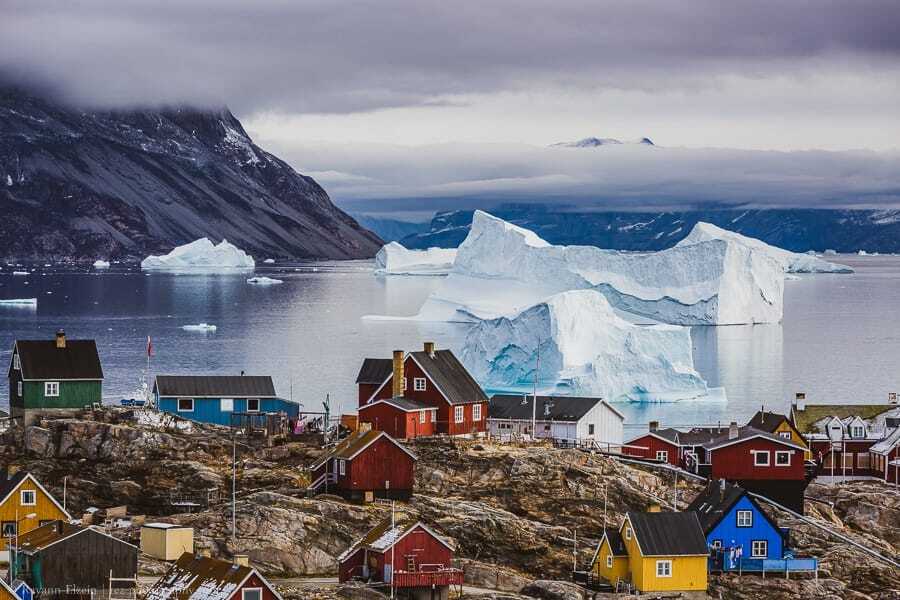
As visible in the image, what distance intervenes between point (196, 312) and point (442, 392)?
112 meters

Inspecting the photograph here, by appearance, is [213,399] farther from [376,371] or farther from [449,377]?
[449,377]

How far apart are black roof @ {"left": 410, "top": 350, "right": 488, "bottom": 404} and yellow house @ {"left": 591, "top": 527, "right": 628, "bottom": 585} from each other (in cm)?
1286

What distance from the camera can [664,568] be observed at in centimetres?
3769

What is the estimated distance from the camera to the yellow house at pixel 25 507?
38375 millimetres

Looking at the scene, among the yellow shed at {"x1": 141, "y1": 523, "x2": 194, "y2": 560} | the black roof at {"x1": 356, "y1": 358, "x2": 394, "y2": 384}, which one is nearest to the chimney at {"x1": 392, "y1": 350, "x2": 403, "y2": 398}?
the black roof at {"x1": 356, "y1": 358, "x2": 394, "y2": 384}

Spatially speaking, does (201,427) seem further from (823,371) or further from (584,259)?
(584,259)

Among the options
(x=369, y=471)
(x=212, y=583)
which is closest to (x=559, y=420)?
(x=369, y=471)

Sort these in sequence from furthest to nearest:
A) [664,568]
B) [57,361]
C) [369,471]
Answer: [57,361], [369,471], [664,568]

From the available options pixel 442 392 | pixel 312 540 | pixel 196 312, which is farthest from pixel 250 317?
pixel 312 540

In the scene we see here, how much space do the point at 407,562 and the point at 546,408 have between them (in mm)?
19754

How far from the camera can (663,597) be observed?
3688 centimetres

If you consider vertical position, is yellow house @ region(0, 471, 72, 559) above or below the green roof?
below

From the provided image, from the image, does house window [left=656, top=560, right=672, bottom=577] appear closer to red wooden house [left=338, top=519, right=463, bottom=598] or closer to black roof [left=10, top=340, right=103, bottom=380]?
red wooden house [left=338, top=519, right=463, bottom=598]

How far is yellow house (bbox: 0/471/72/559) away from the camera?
38375 millimetres
